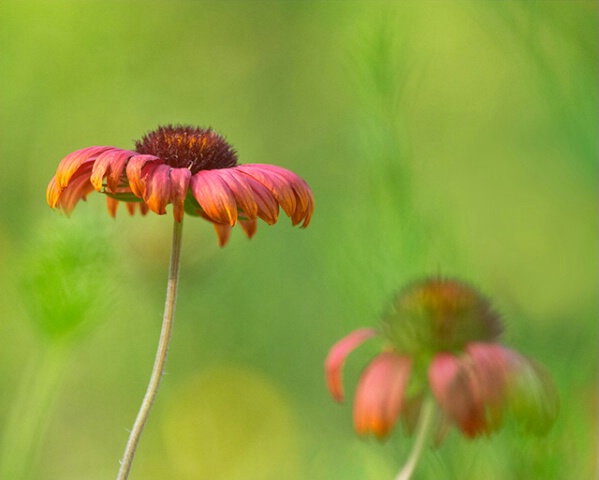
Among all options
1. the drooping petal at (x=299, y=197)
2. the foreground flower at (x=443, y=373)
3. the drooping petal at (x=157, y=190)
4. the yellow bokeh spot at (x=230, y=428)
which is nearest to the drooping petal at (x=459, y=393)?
the foreground flower at (x=443, y=373)

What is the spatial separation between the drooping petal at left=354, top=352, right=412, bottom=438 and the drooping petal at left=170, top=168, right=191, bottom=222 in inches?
11.7

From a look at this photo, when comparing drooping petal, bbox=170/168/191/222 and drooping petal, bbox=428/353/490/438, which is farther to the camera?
drooping petal, bbox=428/353/490/438

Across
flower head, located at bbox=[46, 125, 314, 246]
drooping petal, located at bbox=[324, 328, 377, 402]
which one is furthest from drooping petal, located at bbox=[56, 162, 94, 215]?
drooping petal, located at bbox=[324, 328, 377, 402]

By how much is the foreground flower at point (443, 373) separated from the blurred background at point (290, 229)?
34 millimetres

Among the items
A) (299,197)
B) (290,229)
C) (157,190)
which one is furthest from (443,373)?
(290,229)

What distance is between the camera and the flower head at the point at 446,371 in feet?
2.57

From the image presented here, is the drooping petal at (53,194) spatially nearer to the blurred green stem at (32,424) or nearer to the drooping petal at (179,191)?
the drooping petal at (179,191)

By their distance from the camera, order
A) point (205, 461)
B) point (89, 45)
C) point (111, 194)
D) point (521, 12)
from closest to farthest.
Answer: point (111, 194), point (521, 12), point (205, 461), point (89, 45)

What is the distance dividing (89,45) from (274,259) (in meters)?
0.86

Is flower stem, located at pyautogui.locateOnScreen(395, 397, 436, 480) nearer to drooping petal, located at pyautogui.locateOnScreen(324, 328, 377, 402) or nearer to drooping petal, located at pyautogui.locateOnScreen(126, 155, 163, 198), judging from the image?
drooping petal, located at pyautogui.locateOnScreen(324, 328, 377, 402)

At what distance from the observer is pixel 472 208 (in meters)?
2.23

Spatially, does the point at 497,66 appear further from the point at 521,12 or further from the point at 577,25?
the point at 577,25

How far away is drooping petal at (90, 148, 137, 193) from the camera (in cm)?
64

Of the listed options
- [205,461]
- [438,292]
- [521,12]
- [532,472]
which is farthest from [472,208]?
[532,472]
